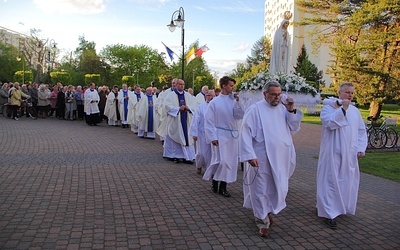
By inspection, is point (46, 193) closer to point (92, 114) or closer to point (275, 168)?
point (275, 168)

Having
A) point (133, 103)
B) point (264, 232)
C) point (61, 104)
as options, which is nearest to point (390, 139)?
point (133, 103)

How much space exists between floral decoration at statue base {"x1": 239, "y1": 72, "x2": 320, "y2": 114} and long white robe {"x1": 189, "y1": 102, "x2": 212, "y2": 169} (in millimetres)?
1678

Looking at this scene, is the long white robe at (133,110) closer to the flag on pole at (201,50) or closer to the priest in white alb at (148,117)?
the priest in white alb at (148,117)

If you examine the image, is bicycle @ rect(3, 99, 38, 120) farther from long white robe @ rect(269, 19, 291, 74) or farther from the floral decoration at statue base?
the floral decoration at statue base

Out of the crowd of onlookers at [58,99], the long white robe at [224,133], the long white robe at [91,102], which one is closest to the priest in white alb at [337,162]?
the long white robe at [224,133]

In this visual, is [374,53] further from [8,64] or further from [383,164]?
[8,64]

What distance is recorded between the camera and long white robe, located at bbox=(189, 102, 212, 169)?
8.22 meters

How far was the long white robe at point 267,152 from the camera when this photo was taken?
16.3 ft

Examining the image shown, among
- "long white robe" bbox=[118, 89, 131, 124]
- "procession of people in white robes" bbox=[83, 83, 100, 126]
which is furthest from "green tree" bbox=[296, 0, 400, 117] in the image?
"procession of people in white robes" bbox=[83, 83, 100, 126]

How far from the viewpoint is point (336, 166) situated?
18.1 ft

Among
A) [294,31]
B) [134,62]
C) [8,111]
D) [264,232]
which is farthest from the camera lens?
[134,62]

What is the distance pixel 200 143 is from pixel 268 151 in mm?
3626

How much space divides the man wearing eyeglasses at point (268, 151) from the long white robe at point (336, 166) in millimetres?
692

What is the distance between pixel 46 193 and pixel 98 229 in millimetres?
2106
